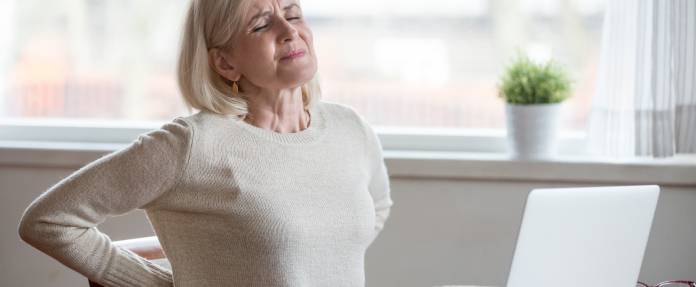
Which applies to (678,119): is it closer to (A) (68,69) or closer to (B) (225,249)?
(B) (225,249)

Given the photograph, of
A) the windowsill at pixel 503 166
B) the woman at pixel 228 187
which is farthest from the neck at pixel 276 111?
the windowsill at pixel 503 166

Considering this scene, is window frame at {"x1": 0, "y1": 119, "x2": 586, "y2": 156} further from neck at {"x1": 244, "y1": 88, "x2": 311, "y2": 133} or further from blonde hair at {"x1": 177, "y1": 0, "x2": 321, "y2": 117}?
blonde hair at {"x1": 177, "y1": 0, "x2": 321, "y2": 117}

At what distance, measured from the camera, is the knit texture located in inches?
67.4

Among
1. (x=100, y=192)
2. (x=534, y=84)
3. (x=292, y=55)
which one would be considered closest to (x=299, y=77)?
(x=292, y=55)

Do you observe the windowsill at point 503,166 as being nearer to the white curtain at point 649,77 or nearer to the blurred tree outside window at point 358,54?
the white curtain at point 649,77

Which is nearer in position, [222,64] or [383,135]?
[222,64]

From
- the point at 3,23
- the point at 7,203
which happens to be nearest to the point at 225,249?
the point at 7,203

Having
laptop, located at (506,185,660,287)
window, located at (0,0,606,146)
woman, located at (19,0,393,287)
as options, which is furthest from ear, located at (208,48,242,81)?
window, located at (0,0,606,146)

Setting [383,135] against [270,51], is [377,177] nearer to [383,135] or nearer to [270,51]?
[270,51]

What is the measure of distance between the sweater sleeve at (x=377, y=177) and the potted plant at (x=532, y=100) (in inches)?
23.3

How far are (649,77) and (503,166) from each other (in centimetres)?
44

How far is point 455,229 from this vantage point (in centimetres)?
278

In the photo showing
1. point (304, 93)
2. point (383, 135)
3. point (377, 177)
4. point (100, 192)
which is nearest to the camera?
point (100, 192)

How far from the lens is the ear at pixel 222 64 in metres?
1.85
